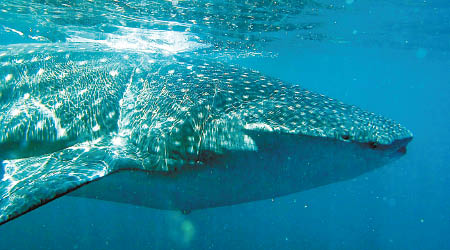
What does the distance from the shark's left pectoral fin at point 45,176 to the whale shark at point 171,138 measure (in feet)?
0.04

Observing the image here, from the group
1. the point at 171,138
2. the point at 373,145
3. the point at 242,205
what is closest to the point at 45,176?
the point at 171,138

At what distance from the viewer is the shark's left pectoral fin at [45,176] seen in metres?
2.25

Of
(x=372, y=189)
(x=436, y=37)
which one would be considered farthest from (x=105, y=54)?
(x=372, y=189)

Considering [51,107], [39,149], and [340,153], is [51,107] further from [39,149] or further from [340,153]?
[340,153]

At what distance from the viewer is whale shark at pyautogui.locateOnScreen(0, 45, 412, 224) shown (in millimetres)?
2668

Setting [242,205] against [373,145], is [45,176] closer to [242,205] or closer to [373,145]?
[373,145]

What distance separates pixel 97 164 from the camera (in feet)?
9.20

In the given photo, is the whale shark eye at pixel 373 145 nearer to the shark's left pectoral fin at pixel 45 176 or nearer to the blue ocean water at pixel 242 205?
the shark's left pectoral fin at pixel 45 176

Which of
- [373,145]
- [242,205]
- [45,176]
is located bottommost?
[242,205]

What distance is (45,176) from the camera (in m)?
2.66

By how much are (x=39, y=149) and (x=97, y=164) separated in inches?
48.8

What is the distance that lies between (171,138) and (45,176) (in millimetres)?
1365

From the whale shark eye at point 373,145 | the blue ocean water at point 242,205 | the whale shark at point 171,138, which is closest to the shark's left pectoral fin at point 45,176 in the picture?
the whale shark at point 171,138

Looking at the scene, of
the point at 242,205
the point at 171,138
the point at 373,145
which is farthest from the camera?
the point at 242,205
